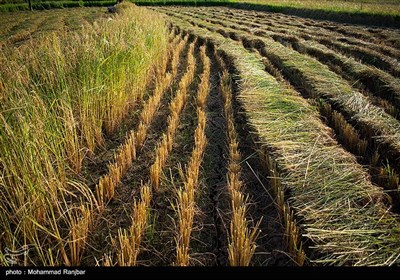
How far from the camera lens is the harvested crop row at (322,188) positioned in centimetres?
176

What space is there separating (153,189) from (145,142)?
88cm

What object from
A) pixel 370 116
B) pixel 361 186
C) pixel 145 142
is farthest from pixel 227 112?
pixel 361 186

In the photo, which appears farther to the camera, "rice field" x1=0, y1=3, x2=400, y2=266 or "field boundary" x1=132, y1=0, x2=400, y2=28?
"field boundary" x1=132, y1=0, x2=400, y2=28

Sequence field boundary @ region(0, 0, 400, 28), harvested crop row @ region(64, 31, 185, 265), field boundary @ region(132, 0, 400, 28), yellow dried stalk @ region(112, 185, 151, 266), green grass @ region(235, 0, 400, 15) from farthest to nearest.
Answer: green grass @ region(235, 0, 400, 15) → field boundary @ region(0, 0, 400, 28) → field boundary @ region(132, 0, 400, 28) → harvested crop row @ region(64, 31, 185, 265) → yellow dried stalk @ region(112, 185, 151, 266)

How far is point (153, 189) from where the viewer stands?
96.7 inches

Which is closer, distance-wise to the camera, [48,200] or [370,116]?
[48,200]

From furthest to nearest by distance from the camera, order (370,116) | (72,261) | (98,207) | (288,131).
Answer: (370,116) < (288,131) < (98,207) < (72,261)

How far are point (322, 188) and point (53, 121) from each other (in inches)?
88.7

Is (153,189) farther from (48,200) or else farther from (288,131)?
(288,131)

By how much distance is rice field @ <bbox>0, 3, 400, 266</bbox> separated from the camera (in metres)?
1.85

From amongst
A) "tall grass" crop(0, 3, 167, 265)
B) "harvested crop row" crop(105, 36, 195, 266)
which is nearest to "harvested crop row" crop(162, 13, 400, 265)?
"harvested crop row" crop(105, 36, 195, 266)

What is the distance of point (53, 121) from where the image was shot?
8.28ft

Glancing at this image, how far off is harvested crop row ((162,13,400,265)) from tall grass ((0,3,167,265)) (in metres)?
1.52

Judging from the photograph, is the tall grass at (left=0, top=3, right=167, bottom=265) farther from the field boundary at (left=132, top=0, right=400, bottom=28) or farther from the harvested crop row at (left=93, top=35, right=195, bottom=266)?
the field boundary at (left=132, top=0, right=400, bottom=28)
